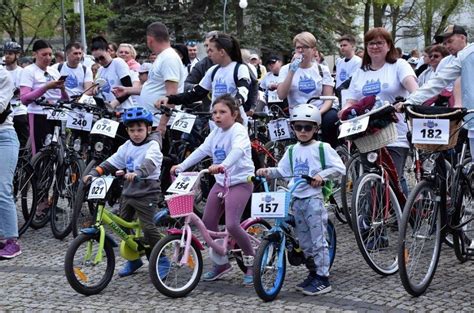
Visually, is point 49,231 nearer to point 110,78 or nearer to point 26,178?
point 26,178

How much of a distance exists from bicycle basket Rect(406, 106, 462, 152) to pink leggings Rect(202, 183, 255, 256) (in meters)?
1.38

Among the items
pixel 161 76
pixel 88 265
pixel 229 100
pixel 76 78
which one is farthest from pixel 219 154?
pixel 76 78

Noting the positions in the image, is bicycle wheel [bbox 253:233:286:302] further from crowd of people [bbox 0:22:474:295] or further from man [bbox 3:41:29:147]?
man [bbox 3:41:29:147]

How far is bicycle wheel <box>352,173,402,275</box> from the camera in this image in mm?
6078

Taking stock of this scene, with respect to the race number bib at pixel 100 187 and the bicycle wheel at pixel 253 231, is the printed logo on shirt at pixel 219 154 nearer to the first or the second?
the bicycle wheel at pixel 253 231

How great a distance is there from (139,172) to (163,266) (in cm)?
84

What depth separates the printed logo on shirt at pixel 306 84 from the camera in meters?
8.70

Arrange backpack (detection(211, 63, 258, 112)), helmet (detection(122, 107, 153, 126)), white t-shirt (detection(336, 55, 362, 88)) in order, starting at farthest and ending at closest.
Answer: white t-shirt (detection(336, 55, 362, 88))
backpack (detection(211, 63, 258, 112))
helmet (detection(122, 107, 153, 126))

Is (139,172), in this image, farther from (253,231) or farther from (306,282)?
(306,282)

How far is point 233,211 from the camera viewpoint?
6.15 meters

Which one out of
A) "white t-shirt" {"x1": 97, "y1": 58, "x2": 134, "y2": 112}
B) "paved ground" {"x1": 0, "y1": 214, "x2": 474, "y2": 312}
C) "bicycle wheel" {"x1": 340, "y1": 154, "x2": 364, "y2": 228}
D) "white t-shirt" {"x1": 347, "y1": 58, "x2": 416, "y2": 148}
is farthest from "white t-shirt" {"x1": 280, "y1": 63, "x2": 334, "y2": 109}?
"paved ground" {"x1": 0, "y1": 214, "x2": 474, "y2": 312}

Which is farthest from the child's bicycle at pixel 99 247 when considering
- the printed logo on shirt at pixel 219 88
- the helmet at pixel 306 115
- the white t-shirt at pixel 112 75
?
the white t-shirt at pixel 112 75

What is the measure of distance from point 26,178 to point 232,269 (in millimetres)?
2701

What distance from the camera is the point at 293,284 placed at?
616 centimetres
